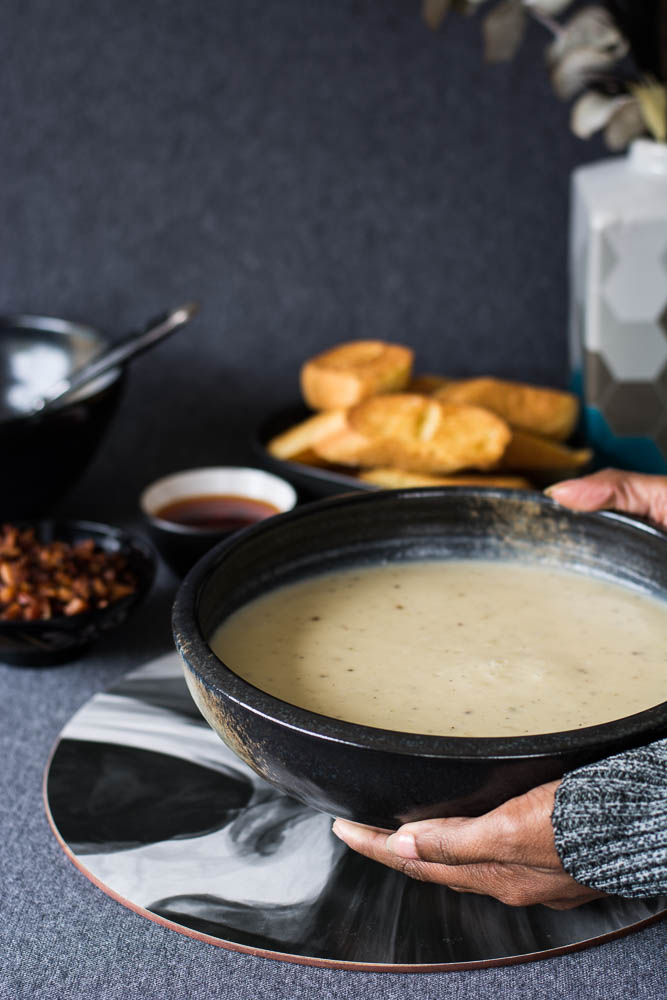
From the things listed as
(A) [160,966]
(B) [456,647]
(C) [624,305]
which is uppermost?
(C) [624,305]

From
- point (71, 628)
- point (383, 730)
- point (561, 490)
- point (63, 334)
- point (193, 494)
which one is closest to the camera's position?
point (383, 730)

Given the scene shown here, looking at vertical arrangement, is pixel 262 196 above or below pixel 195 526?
above

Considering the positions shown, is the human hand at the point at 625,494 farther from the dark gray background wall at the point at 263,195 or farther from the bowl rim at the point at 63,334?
the dark gray background wall at the point at 263,195

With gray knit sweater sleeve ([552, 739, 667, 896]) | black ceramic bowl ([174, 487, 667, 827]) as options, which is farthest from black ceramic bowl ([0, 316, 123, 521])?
gray knit sweater sleeve ([552, 739, 667, 896])

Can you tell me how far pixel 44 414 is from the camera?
1162mm

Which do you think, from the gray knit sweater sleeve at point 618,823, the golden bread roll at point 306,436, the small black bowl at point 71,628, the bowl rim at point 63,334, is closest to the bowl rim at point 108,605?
the small black bowl at point 71,628

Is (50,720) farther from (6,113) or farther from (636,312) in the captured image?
(6,113)

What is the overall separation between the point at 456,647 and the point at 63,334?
889 millimetres

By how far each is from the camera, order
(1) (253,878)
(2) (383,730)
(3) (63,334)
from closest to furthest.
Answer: (2) (383,730) → (1) (253,878) → (3) (63,334)

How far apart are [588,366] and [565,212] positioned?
1.18 feet

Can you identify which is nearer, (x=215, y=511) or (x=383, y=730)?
(x=383, y=730)

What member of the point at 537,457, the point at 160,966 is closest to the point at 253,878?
the point at 160,966

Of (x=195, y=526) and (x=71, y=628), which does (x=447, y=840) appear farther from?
(x=195, y=526)

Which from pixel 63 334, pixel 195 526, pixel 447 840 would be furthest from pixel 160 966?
pixel 63 334
